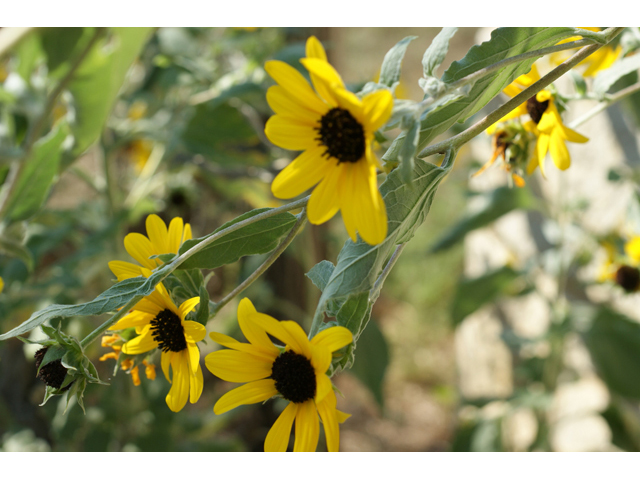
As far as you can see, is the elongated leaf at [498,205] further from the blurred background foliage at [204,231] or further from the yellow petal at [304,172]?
the yellow petal at [304,172]

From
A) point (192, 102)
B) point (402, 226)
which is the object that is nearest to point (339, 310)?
point (402, 226)

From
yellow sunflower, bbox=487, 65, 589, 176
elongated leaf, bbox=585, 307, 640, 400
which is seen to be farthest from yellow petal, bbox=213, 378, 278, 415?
elongated leaf, bbox=585, 307, 640, 400

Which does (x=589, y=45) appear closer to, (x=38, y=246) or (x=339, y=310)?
(x=339, y=310)

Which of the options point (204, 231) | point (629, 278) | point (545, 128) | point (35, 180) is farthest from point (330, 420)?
point (204, 231)

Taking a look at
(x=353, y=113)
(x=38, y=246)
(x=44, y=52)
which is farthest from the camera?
(x=38, y=246)

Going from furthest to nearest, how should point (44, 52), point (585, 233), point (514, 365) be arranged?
point (514, 365), point (585, 233), point (44, 52)

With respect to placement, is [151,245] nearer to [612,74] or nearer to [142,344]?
[142,344]
